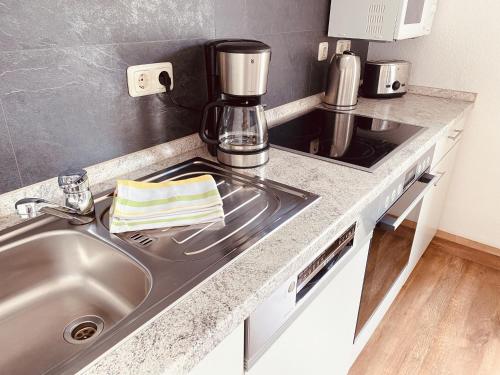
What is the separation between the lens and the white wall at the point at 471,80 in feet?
5.94

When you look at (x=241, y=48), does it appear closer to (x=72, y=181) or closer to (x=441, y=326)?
(x=72, y=181)

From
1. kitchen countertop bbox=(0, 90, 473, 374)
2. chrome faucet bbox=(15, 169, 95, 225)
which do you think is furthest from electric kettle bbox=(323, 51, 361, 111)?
chrome faucet bbox=(15, 169, 95, 225)

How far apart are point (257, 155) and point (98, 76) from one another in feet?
1.52

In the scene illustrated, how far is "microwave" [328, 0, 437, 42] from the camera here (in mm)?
1543

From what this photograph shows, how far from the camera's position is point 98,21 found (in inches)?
34.9

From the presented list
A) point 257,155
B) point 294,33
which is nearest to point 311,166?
point 257,155

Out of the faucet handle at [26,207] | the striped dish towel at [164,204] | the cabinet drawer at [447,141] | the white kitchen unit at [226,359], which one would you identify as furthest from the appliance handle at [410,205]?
the faucet handle at [26,207]

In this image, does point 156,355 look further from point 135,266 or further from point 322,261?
point 322,261

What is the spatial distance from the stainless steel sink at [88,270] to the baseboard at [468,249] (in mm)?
1632

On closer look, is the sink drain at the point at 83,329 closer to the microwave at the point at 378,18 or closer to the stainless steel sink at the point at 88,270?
the stainless steel sink at the point at 88,270

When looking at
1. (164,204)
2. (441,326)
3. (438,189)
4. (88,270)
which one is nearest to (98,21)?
(164,204)

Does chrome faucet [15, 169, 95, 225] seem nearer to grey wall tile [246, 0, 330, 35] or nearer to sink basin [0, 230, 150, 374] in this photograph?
sink basin [0, 230, 150, 374]

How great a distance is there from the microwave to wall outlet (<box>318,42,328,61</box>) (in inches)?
2.1

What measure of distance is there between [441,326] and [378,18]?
1361 mm
